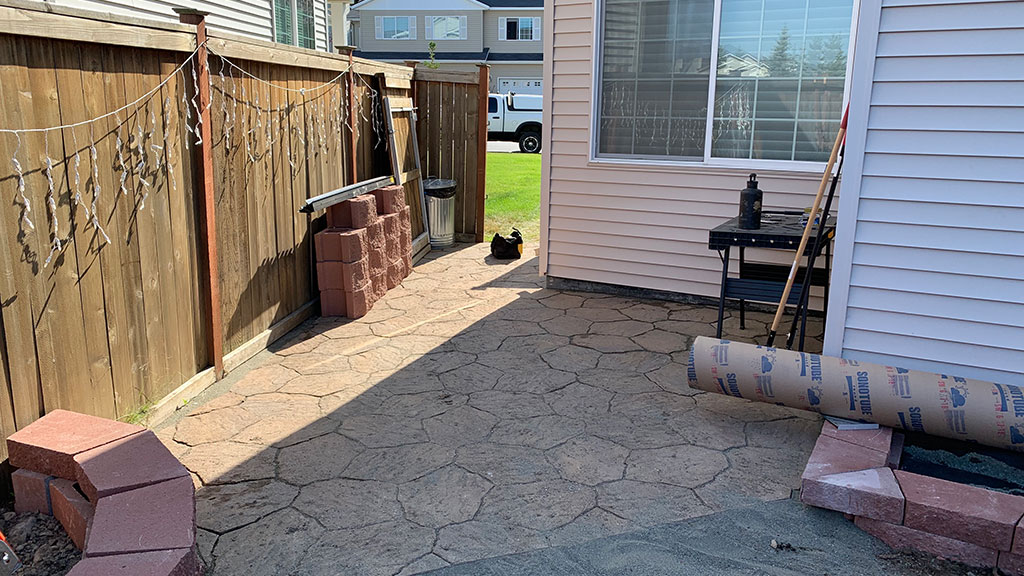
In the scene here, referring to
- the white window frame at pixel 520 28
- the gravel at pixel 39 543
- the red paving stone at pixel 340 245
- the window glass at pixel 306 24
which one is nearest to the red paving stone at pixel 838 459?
the gravel at pixel 39 543

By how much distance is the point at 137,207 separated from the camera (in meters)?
3.32

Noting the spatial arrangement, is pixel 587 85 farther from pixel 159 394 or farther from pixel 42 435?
pixel 42 435

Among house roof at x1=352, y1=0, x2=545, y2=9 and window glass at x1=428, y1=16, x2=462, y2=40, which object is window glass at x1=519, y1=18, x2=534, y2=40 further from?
window glass at x1=428, y1=16, x2=462, y2=40

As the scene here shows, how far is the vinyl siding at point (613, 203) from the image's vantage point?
5.55m

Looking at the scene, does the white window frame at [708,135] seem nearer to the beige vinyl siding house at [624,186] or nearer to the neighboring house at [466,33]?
the beige vinyl siding house at [624,186]

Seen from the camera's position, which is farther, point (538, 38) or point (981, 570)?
point (538, 38)

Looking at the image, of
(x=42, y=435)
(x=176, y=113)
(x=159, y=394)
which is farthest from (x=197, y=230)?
(x=42, y=435)

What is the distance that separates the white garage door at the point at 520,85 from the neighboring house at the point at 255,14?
54.0 feet

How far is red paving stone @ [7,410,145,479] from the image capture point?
2.61m

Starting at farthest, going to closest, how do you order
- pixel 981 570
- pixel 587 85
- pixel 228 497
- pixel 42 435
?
pixel 587 85
pixel 228 497
pixel 42 435
pixel 981 570

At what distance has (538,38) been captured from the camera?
2948 cm

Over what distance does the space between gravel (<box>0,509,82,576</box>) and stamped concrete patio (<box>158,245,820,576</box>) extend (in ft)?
1.41

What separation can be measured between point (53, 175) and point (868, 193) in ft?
10.9

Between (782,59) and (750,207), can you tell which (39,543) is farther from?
(782,59)
